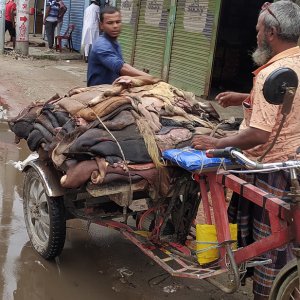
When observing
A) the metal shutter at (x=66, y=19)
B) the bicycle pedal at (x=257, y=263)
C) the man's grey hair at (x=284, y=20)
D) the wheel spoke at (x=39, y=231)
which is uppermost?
the man's grey hair at (x=284, y=20)

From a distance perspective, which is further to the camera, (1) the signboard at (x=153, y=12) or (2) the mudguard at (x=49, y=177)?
(1) the signboard at (x=153, y=12)

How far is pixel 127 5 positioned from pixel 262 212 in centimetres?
1100

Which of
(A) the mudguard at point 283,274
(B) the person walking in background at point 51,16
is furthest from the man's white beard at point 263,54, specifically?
(B) the person walking in background at point 51,16

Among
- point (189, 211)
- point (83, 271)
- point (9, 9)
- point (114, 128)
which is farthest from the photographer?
point (9, 9)

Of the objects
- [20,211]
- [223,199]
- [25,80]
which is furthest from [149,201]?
[25,80]

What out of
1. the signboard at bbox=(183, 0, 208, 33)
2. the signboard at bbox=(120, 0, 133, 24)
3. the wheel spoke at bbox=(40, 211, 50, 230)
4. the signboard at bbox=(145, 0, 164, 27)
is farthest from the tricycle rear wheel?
the signboard at bbox=(120, 0, 133, 24)

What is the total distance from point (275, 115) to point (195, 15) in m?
8.30

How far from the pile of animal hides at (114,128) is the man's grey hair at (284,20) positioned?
92cm

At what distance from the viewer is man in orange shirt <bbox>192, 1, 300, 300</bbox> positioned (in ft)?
8.93

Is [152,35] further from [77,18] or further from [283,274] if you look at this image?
[283,274]

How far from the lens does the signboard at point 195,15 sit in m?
10.3

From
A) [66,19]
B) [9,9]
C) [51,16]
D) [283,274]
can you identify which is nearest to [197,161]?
[283,274]

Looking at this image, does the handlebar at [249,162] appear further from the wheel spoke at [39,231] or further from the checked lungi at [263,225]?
the wheel spoke at [39,231]

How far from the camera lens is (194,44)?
34.9 feet
